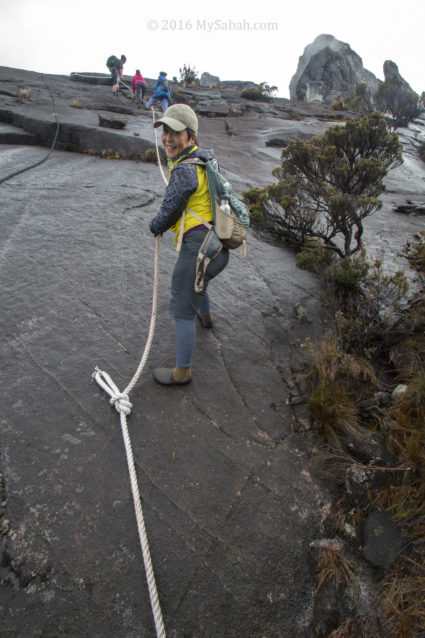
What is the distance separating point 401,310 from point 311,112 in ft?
74.7

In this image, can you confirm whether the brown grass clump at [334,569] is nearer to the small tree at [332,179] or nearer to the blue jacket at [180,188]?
the blue jacket at [180,188]

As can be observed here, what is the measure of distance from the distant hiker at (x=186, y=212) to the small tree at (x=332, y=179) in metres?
2.78

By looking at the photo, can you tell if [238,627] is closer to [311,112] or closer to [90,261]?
[90,261]

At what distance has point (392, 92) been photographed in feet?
74.2

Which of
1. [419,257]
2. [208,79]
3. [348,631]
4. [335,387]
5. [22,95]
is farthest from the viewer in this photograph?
[208,79]


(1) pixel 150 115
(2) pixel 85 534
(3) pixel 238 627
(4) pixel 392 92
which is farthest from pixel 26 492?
(4) pixel 392 92

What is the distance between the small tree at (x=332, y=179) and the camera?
5.31 m

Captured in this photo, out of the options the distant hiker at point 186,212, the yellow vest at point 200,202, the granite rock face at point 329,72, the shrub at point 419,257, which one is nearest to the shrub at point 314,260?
the shrub at point 419,257

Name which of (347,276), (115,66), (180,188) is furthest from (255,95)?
(180,188)

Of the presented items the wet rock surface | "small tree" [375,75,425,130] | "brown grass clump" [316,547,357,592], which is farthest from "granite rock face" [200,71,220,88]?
"brown grass clump" [316,547,357,592]

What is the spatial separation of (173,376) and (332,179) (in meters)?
4.39

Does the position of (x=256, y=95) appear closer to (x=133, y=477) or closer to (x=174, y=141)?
(x=174, y=141)

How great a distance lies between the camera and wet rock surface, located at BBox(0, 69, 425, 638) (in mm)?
2006

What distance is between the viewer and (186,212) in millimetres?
2834
